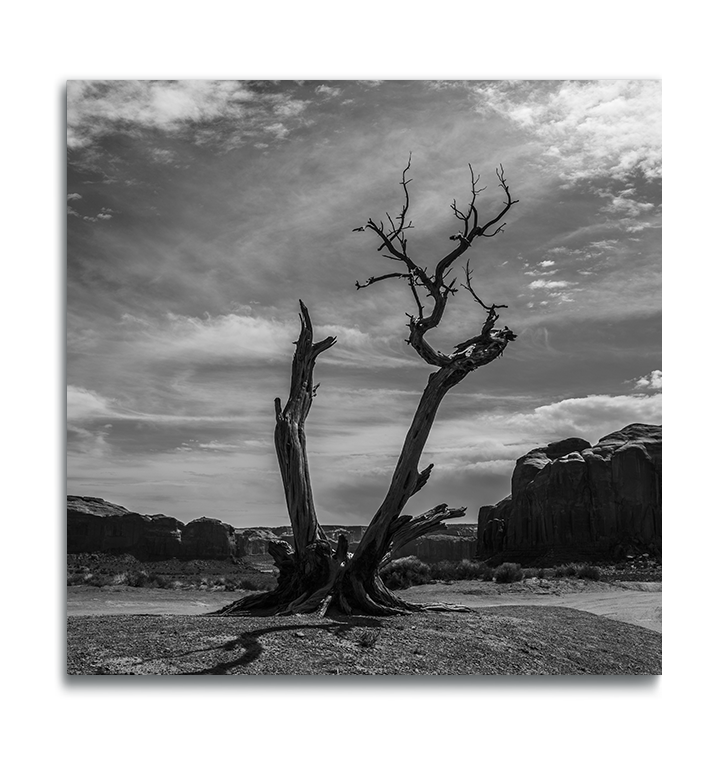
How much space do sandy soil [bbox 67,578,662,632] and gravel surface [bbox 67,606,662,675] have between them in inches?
174

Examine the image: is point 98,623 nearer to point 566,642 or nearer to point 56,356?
point 56,356

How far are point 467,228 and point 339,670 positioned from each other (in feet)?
25.3

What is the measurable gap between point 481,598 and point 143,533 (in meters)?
69.2

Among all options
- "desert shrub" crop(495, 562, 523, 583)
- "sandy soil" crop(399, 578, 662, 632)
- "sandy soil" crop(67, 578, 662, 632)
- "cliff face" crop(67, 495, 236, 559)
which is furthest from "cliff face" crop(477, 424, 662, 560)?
"sandy soil" crop(67, 578, 662, 632)

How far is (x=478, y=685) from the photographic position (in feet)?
21.5

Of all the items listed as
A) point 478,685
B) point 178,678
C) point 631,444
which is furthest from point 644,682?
point 631,444

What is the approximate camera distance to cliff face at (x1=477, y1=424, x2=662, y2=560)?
61031 mm

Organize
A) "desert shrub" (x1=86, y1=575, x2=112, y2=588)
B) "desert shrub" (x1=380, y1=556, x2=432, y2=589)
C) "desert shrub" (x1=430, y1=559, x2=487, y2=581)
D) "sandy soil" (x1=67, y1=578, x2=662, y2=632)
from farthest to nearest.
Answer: "desert shrub" (x1=430, y1=559, x2=487, y2=581) → "desert shrub" (x1=380, y1=556, x2=432, y2=589) → "desert shrub" (x1=86, y1=575, x2=112, y2=588) → "sandy soil" (x1=67, y1=578, x2=662, y2=632)

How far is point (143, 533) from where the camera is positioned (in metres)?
83.2

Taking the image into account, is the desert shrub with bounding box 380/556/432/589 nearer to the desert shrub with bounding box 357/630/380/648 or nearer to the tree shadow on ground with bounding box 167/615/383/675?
the tree shadow on ground with bounding box 167/615/383/675

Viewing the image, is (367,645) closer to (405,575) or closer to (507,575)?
(405,575)

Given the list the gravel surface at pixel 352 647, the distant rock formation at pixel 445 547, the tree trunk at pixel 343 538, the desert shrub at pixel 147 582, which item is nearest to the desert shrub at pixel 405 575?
the desert shrub at pixel 147 582

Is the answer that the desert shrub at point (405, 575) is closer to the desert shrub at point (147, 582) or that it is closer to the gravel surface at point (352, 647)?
the desert shrub at point (147, 582)

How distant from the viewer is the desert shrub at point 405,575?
2694 centimetres
